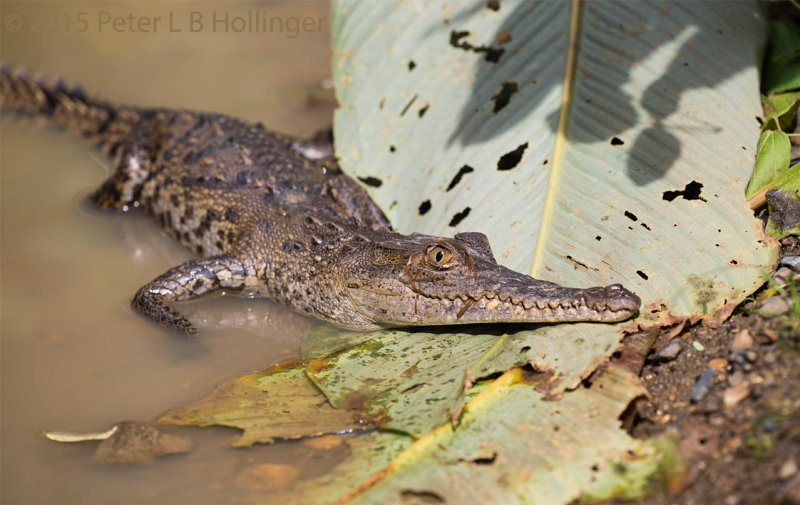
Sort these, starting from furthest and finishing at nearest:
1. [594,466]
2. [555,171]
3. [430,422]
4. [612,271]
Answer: [555,171] → [612,271] → [430,422] → [594,466]

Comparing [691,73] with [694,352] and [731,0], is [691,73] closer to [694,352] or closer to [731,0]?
[731,0]

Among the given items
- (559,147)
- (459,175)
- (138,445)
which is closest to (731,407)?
(559,147)

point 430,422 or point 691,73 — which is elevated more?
point 691,73

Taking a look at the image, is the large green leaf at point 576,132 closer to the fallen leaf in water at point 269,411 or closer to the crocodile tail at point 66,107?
the fallen leaf in water at point 269,411

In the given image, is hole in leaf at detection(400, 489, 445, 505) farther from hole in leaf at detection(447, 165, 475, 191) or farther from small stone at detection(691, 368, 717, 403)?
hole in leaf at detection(447, 165, 475, 191)

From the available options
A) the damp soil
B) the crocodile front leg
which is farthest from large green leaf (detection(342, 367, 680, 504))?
the crocodile front leg

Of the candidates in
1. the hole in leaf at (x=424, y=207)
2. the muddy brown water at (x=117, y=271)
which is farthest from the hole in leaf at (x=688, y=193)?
the muddy brown water at (x=117, y=271)

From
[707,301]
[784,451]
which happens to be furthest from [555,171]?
[784,451]
